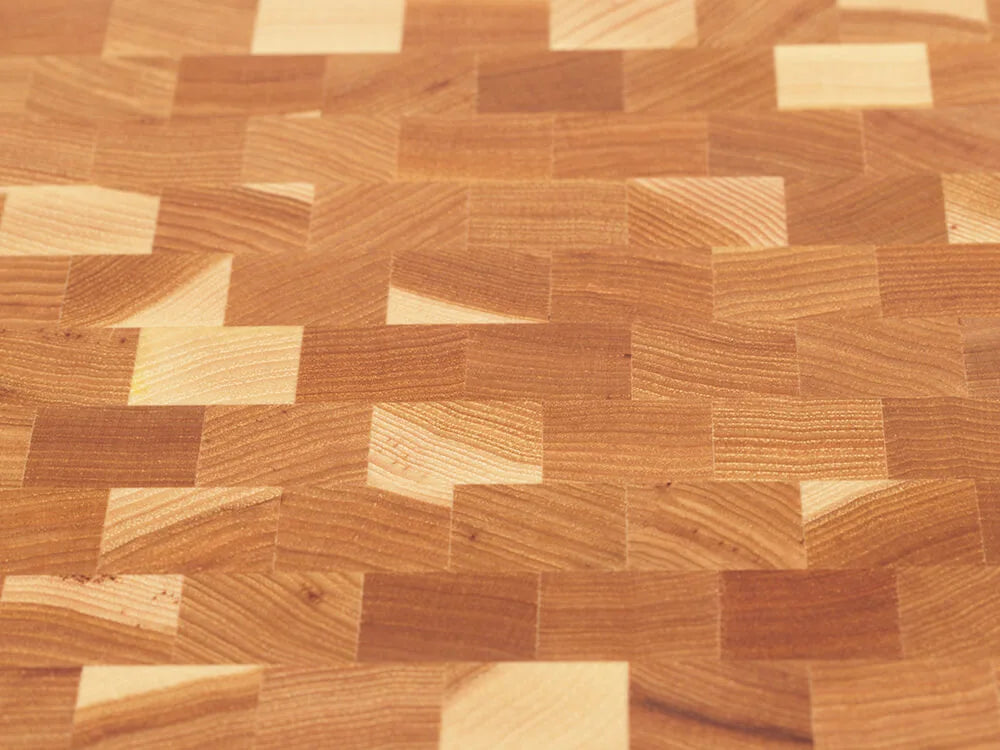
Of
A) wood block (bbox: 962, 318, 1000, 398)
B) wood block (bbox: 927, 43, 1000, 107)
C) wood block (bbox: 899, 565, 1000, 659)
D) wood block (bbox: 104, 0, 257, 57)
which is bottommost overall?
wood block (bbox: 899, 565, 1000, 659)

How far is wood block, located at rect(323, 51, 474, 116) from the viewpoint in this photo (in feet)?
3.18

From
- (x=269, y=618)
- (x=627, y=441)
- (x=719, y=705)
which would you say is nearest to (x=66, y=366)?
(x=269, y=618)

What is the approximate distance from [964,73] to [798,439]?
0.44 meters

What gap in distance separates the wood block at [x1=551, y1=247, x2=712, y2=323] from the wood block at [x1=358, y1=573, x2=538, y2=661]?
25 cm

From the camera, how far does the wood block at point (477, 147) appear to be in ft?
3.07

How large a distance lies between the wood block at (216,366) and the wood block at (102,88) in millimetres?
258

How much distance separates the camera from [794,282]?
34.5 inches

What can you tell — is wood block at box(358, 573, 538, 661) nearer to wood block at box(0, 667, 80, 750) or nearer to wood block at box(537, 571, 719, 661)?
wood block at box(537, 571, 719, 661)

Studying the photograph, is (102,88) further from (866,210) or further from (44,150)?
(866,210)

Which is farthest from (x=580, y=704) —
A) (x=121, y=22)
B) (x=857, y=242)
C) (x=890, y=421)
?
(x=121, y=22)

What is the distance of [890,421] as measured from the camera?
2.72ft

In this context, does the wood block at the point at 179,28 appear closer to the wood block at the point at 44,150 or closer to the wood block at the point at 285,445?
the wood block at the point at 44,150

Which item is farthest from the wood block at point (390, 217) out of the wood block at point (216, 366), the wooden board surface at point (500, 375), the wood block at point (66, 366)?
the wood block at point (66, 366)

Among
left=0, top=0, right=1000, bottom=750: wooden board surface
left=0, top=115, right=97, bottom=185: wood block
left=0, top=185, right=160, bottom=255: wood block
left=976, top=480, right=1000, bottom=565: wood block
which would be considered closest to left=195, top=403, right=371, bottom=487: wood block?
left=0, top=0, right=1000, bottom=750: wooden board surface
